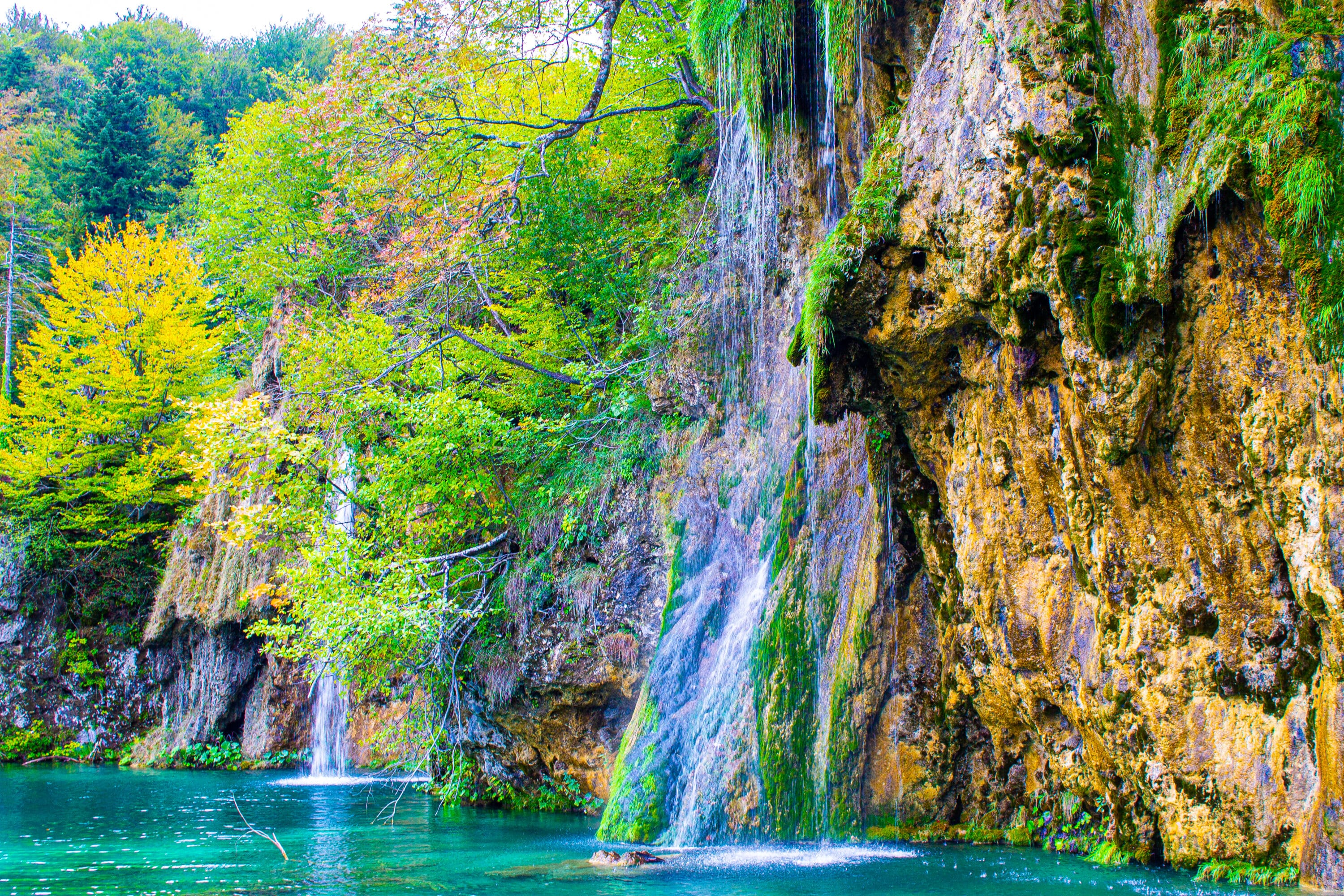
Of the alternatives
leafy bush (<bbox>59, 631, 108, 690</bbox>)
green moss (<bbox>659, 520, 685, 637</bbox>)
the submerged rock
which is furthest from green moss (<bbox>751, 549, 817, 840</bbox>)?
leafy bush (<bbox>59, 631, 108, 690</bbox>)

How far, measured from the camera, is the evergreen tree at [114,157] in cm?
3369

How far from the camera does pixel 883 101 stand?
9.48 m

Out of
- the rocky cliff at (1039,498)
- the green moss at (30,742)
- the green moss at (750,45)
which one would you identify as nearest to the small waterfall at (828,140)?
the rocky cliff at (1039,498)

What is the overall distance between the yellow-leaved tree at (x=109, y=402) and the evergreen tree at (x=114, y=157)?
10.6 m

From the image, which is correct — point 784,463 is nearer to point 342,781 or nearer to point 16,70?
point 342,781

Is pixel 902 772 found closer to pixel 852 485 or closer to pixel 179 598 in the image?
pixel 852 485

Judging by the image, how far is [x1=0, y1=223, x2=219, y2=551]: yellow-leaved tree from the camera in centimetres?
2311

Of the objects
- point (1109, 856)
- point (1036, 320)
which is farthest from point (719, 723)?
point (1036, 320)

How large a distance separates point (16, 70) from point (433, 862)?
46.9 metres

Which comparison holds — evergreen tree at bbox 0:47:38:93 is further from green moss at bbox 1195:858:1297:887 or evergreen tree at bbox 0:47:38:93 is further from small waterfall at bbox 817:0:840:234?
green moss at bbox 1195:858:1297:887

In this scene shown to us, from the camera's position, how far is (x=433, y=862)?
8586 millimetres

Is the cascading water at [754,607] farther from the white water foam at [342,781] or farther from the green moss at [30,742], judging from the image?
the green moss at [30,742]

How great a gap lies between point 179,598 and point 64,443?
5.54 m

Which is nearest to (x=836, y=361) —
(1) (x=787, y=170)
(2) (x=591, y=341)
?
(1) (x=787, y=170)
